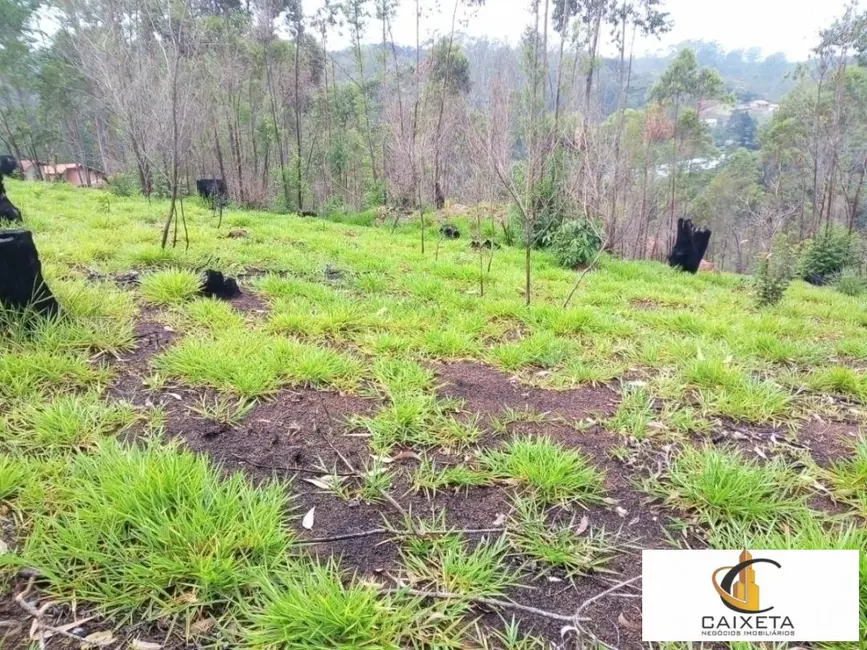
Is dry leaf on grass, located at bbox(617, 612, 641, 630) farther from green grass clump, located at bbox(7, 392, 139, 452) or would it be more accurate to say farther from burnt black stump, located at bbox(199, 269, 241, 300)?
burnt black stump, located at bbox(199, 269, 241, 300)

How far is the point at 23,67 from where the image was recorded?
17594 millimetres

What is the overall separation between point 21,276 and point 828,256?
12.4 metres

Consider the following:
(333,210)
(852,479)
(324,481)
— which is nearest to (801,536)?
(852,479)

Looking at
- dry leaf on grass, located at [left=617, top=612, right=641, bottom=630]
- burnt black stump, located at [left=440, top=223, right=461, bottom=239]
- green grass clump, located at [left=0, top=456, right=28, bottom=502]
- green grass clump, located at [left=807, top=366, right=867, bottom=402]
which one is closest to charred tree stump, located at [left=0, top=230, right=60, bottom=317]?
green grass clump, located at [left=0, top=456, right=28, bottom=502]

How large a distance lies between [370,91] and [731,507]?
17.1 meters

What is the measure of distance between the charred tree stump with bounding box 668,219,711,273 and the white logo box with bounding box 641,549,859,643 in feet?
23.1

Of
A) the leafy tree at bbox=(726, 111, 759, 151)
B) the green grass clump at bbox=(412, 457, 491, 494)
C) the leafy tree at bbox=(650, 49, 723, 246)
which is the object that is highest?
the leafy tree at bbox=(726, 111, 759, 151)

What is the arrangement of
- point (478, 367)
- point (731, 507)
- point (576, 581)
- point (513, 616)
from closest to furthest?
point (513, 616)
point (576, 581)
point (731, 507)
point (478, 367)

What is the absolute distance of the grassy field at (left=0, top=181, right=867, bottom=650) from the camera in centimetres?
109

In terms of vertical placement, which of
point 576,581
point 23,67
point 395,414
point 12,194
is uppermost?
point 23,67

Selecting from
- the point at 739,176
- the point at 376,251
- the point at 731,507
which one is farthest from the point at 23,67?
the point at 739,176

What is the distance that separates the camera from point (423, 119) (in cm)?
955

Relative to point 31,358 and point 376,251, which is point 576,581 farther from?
point 376,251

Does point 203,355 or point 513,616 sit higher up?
point 203,355
